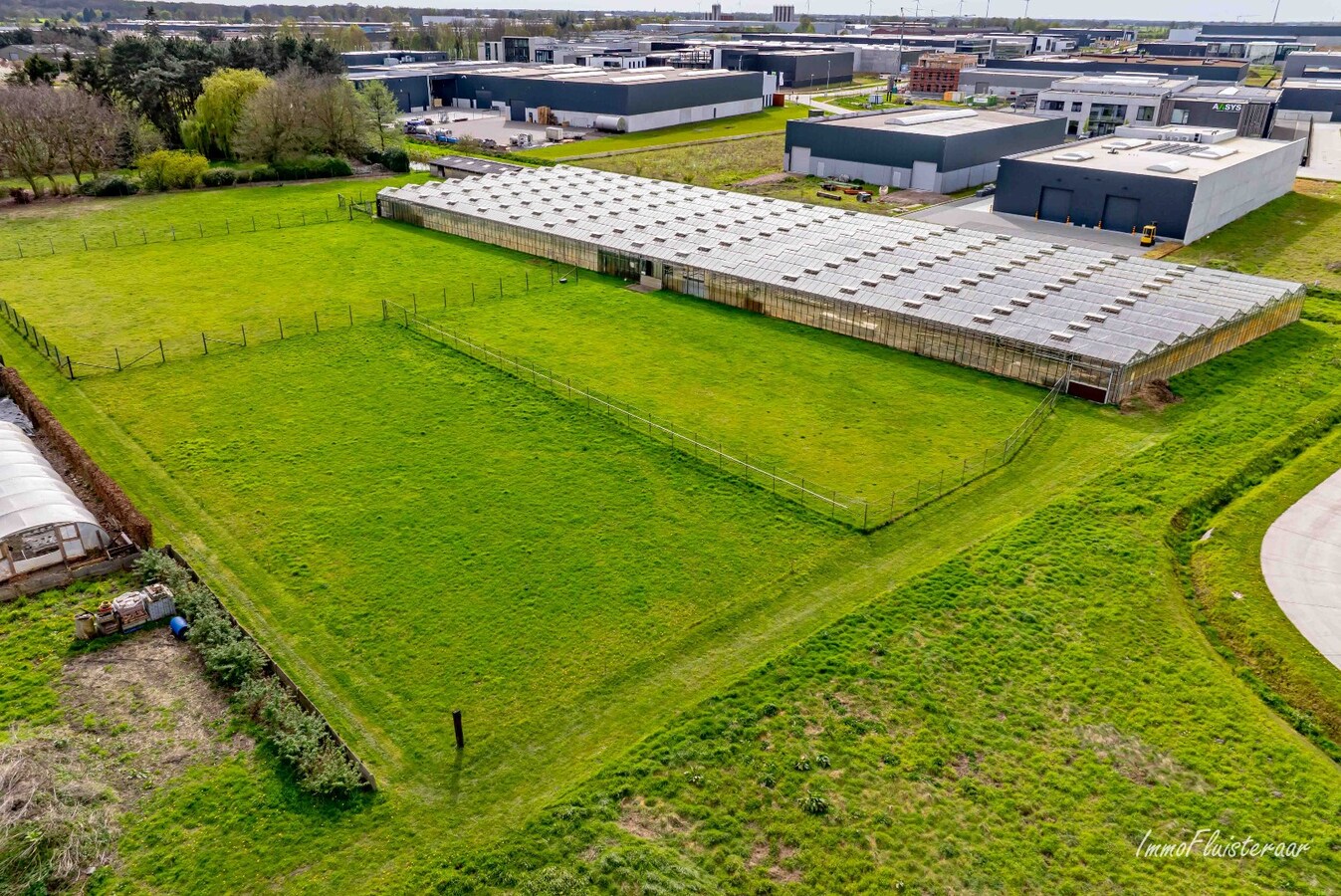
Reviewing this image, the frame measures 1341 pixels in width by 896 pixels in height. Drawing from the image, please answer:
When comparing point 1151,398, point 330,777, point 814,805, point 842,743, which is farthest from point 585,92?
point 814,805

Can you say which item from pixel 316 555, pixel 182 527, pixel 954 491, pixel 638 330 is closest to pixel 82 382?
pixel 182 527

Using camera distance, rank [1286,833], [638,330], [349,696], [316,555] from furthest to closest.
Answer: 1. [638,330]
2. [316,555]
3. [349,696]
4. [1286,833]

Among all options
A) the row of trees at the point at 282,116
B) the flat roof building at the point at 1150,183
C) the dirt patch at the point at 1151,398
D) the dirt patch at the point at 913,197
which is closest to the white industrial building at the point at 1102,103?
the flat roof building at the point at 1150,183

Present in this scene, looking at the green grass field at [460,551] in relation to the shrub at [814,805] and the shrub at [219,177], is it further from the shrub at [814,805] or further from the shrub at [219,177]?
the shrub at [219,177]

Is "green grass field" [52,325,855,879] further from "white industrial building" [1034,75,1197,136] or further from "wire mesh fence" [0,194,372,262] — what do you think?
"white industrial building" [1034,75,1197,136]

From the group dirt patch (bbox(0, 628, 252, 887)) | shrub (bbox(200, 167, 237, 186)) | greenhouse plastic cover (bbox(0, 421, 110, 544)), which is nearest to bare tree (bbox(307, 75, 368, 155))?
shrub (bbox(200, 167, 237, 186))

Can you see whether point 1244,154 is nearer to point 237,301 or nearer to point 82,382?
point 237,301

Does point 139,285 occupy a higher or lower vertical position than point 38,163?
lower
